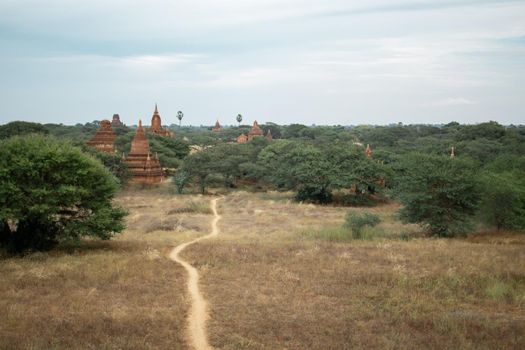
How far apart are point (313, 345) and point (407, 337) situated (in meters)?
2.27

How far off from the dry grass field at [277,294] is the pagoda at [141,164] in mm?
32268

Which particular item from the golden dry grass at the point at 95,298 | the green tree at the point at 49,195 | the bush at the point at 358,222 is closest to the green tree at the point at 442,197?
the bush at the point at 358,222

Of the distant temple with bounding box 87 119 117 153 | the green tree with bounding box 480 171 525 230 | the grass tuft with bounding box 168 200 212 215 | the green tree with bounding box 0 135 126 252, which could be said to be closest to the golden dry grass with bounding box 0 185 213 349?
the green tree with bounding box 0 135 126 252

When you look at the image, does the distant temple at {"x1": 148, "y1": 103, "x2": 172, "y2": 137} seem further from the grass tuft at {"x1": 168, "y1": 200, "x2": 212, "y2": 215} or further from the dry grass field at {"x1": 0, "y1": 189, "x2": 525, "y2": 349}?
the dry grass field at {"x1": 0, "y1": 189, "x2": 525, "y2": 349}

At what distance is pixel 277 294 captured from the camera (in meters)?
14.3

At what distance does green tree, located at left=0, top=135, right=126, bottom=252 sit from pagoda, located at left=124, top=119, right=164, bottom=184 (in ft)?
114

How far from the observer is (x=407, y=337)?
11.0 meters

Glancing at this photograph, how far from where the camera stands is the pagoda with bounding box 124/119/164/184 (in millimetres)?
55938

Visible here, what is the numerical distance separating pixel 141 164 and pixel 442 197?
3820 centimetres

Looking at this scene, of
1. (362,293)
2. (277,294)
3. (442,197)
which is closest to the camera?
(277,294)

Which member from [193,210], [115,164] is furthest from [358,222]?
[115,164]

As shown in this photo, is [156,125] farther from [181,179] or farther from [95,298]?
[95,298]

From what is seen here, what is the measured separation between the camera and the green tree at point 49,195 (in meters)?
19.0

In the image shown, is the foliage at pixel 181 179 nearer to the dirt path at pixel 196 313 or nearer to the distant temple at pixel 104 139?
the distant temple at pixel 104 139
